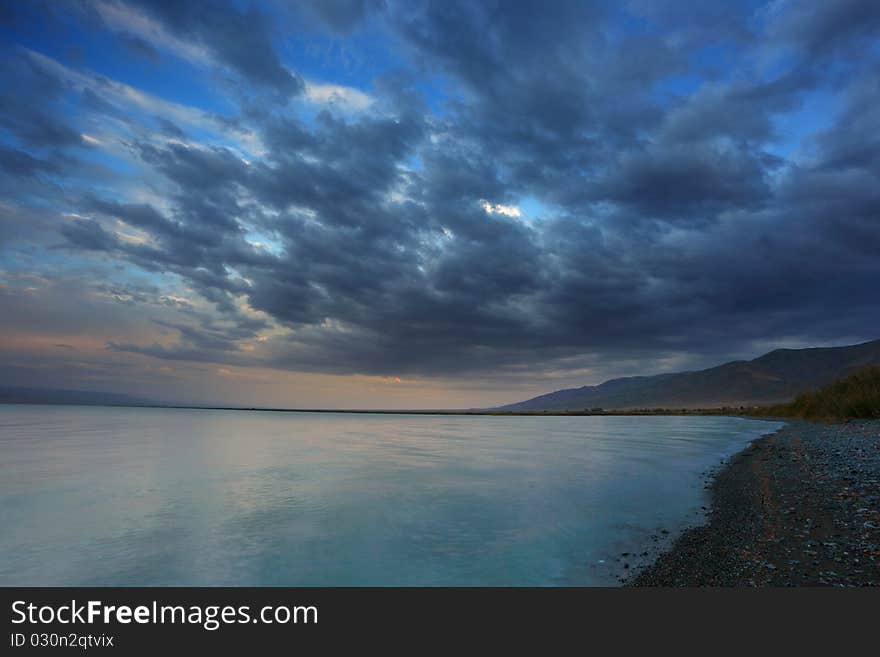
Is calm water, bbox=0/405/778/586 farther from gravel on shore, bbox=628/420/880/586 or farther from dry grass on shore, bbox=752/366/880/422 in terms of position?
dry grass on shore, bbox=752/366/880/422

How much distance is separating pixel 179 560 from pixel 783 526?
1511 cm

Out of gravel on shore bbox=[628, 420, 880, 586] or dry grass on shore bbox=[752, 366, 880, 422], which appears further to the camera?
dry grass on shore bbox=[752, 366, 880, 422]

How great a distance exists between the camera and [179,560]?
10789 mm

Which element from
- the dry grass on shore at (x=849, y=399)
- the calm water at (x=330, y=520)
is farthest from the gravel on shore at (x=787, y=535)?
the dry grass on shore at (x=849, y=399)

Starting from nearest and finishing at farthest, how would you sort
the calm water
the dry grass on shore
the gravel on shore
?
the gravel on shore
the calm water
the dry grass on shore

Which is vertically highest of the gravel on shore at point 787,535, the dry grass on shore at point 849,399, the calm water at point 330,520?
the dry grass on shore at point 849,399

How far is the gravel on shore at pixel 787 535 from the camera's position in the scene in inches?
313

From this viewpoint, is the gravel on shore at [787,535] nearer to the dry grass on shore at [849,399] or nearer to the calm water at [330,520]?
the calm water at [330,520]

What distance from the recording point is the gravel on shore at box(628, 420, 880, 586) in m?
7.95

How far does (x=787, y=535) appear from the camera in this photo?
10125 millimetres

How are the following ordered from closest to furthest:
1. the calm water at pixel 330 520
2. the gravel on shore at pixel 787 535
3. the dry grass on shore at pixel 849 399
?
the gravel on shore at pixel 787 535, the calm water at pixel 330 520, the dry grass on shore at pixel 849 399

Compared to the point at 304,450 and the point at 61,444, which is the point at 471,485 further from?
the point at 61,444

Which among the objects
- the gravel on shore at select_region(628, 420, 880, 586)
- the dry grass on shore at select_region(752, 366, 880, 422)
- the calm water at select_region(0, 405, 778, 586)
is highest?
the dry grass on shore at select_region(752, 366, 880, 422)

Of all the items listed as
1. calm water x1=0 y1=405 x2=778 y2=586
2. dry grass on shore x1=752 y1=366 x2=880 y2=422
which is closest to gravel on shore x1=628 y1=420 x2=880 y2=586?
calm water x1=0 y1=405 x2=778 y2=586
